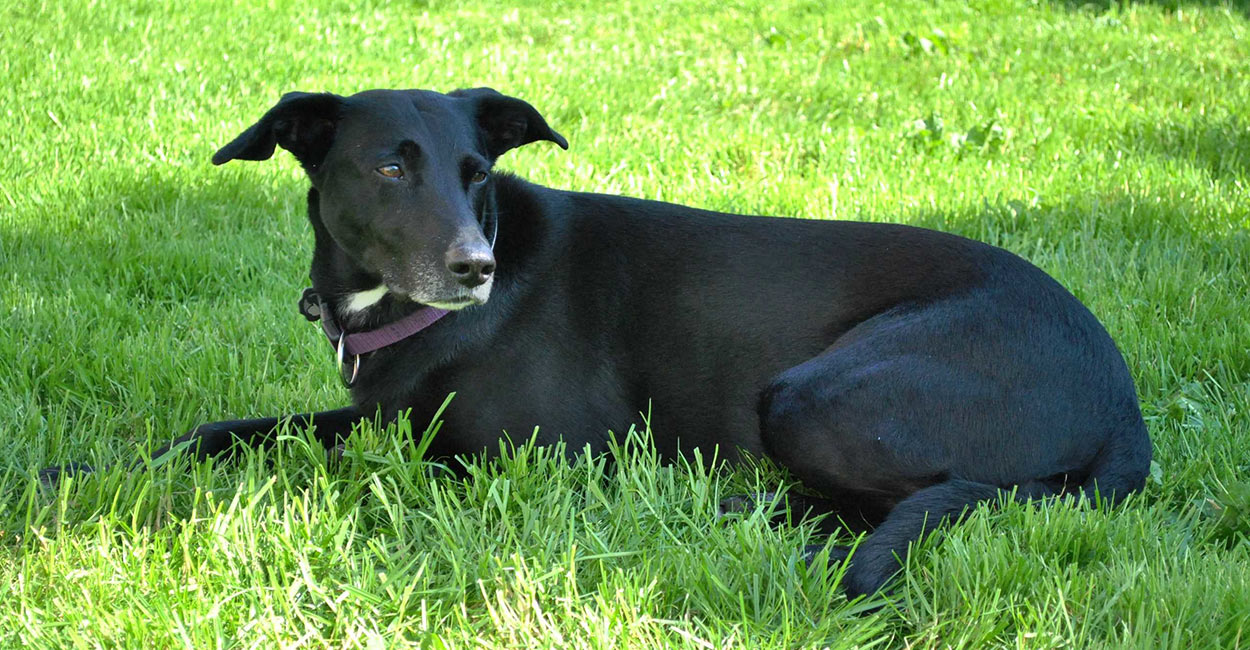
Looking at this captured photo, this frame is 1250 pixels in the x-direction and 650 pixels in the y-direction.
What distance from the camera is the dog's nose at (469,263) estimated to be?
2.84 m

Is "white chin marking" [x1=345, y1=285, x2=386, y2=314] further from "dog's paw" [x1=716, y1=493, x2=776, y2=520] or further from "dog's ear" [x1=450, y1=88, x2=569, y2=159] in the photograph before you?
"dog's paw" [x1=716, y1=493, x2=776, y2=520]

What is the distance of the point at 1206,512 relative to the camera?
2.96 meters

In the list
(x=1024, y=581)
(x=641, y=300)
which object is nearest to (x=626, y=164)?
(x=641, y=300)

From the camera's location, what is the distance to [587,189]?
5.48 meters

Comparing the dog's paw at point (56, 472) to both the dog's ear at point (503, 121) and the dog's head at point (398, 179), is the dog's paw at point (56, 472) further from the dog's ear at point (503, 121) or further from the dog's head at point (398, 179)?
the dog's ear at point (503, 121)

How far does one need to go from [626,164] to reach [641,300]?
8.63 feet

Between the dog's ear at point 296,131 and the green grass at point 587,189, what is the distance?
31.8 inches

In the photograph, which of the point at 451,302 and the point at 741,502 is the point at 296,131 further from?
the point at 741,502

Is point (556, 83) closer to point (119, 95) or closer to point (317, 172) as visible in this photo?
point (119, 95)

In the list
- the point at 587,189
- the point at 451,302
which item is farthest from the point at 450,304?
the point at 587,189

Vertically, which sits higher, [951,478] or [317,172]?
[317,172]

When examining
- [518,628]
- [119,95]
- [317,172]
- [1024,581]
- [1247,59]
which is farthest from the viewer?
[1247,59]

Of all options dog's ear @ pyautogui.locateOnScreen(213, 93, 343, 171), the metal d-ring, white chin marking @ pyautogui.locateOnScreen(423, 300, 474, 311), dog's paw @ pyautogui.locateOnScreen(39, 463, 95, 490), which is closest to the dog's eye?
dog's ear @ pyautogui.locateOnScreen(213, 93, 343, 171)

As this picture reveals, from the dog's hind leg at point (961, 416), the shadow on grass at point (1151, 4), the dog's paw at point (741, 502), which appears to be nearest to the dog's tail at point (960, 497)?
the dog's hind leg at point (961, 416)
